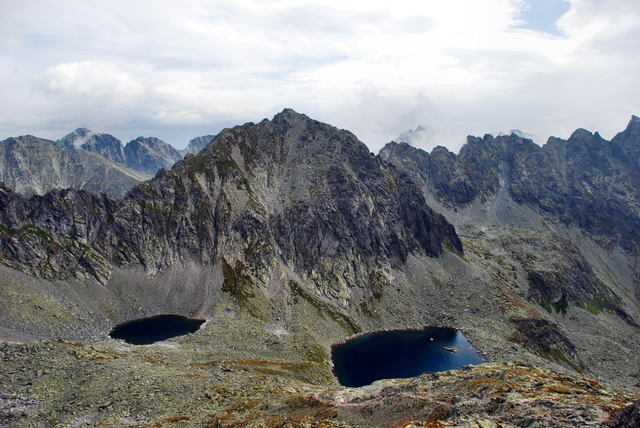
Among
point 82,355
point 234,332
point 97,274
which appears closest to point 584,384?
point 82,355

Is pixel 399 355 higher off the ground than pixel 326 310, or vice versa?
pixel 326 310

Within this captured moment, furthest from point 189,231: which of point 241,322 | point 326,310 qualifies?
point 326,310

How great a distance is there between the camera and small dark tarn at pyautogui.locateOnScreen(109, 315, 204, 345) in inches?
5049

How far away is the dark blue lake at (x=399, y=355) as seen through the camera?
4865 inches

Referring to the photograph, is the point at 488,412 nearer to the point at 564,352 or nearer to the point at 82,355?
the point at 82,355

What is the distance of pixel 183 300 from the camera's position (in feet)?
520

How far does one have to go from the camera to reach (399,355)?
457ft

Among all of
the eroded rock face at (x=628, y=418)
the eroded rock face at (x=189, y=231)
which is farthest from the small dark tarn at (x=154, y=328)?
the eroded rock face at (x=628, y=418)

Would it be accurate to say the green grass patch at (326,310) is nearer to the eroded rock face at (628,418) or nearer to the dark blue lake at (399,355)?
the dark blue lake at (399,355)

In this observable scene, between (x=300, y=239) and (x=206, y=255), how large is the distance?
144ft

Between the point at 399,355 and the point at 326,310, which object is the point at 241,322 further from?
the point at 399,355

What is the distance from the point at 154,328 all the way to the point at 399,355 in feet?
275

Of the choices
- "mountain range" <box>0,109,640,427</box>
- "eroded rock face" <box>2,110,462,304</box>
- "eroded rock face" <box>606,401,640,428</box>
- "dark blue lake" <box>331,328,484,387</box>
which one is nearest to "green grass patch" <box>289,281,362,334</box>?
"mountain range" <box>0,109,640,427</box>

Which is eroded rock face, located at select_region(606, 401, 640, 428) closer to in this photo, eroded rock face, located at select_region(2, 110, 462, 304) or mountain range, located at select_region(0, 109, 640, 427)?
mountain range, located at select_region(0, 109, 640, 427)
